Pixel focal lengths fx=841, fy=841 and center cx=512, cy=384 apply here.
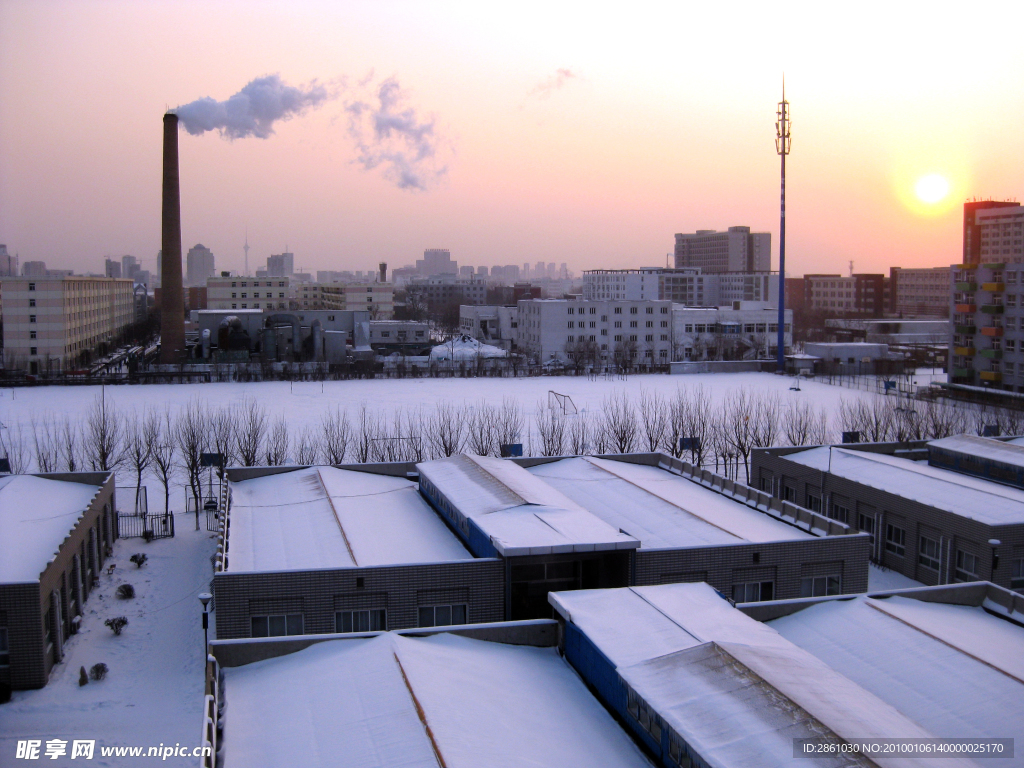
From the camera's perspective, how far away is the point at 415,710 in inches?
327

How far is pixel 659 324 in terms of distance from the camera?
69125 millimetres

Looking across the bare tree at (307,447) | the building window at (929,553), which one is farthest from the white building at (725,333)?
the building window at (929,553)

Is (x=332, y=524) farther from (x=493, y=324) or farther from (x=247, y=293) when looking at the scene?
(x=247, y=293)

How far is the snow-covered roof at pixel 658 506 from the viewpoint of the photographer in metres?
15.0

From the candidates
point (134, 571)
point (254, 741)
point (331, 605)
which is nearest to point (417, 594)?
point (331, 605)

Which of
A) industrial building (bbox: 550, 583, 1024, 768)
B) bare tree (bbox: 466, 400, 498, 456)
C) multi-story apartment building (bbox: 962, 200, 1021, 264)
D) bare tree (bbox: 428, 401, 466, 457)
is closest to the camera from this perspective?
industrial building (bbox: 550, 583, 1024, 768)

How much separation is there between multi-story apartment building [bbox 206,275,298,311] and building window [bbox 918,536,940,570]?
272 ft

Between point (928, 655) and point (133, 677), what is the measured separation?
11752 millimetres

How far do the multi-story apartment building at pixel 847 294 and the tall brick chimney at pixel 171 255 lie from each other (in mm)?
96286

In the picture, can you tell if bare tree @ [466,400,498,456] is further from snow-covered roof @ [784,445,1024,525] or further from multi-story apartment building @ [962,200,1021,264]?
multi-story apartment building @ [962,200,1021,264]

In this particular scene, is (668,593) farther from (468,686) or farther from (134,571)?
(134,571)

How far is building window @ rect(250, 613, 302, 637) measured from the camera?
42.4ft

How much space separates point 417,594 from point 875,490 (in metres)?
11.8

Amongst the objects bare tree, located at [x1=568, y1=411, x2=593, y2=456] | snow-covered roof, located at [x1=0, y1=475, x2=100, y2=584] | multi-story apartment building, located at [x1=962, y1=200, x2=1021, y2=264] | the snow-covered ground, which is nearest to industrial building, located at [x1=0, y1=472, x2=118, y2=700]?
snow-covered roof, located at [x1=0, y1=475, x2=100, y2=584]
